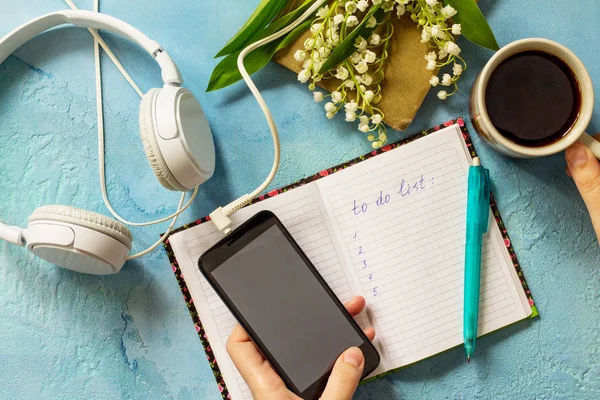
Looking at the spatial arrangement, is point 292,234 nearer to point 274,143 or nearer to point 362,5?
point 274,143

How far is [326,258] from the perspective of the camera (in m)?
0.64

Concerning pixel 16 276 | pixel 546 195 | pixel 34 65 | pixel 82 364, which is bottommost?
pixel 546 195

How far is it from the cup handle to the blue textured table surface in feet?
0.26

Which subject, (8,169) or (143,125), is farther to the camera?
(8,169)

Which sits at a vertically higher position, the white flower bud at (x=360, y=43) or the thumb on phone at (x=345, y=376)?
the white flower bud at (x=360, y=43)

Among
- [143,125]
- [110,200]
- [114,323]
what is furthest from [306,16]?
[114,323]

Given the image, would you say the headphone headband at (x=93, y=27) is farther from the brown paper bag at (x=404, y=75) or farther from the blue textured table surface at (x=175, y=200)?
the brown paper bag at (x=404, y=75)

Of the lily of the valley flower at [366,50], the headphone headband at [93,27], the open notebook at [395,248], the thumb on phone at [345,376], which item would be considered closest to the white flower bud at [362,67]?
the lily of the valley flower at [366,50]

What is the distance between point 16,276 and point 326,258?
1.34ft

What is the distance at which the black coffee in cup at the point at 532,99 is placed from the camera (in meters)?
0.56

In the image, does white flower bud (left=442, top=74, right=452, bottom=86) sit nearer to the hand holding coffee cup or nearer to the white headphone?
the hand holding coffee cup

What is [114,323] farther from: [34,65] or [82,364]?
[34,65]

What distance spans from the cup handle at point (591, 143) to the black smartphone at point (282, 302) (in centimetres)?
33

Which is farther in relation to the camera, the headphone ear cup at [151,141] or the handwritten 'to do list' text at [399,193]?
the handwritten 'to do list' text at [399,193]
